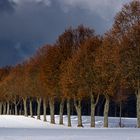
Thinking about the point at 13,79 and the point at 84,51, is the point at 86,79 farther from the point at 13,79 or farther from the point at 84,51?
the point at 13,79

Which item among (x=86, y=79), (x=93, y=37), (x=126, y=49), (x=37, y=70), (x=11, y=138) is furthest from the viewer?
(x=37, y=70)

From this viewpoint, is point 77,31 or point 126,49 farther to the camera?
point 77,31

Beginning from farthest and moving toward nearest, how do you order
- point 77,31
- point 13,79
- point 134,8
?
point 13,79, point 77,31, point 134,8

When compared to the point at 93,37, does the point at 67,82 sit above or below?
below

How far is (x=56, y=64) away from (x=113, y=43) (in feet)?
74.9

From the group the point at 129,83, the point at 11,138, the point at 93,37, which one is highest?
the point at 93,37

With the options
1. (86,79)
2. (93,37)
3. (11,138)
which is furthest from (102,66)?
(11,138)

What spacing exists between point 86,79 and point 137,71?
1452 centimetres

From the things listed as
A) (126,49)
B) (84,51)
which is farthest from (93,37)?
(126,49)

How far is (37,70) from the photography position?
99562 mm

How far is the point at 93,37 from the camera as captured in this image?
6938 centimetres

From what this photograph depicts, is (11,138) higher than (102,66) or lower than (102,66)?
lower

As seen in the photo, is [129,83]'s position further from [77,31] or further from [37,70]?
[37,70]

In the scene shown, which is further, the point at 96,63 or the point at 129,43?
the point at 96,63
